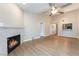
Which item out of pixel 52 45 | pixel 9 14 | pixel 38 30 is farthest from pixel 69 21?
pixel 9 14

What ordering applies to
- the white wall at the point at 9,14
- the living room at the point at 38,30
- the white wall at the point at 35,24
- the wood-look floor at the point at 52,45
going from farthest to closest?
the wood-look floor at the point at 52,45 → the white wall at the point at 35,24 → the living room at the point at 38,30 → the white wall at the point at 9,14

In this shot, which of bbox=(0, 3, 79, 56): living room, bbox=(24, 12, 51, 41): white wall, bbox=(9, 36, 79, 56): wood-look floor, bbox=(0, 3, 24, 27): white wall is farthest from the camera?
bbox=(9, 36, 79, 56): wood-look floor

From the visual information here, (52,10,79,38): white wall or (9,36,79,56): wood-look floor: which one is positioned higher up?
(52,10,79,38): white wall

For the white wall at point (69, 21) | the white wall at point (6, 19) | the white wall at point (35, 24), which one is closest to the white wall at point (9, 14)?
the white wall at point (6, 19)

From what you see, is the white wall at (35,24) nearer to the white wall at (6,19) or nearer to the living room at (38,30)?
the living room at (38,30)

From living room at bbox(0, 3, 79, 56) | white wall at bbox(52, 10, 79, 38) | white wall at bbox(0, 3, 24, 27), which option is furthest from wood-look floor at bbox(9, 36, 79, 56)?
white wall at bbox(0, 3, 24, 27)

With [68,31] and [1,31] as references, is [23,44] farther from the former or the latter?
[68,31]

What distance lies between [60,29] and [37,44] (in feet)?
3.58

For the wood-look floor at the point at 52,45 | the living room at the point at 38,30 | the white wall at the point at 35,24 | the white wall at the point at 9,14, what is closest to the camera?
the white wall at the point at 9,14

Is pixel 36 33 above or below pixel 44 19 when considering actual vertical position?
below

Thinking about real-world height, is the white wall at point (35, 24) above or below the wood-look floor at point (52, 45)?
above

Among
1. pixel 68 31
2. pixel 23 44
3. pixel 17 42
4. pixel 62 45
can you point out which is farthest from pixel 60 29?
pixel 17 42

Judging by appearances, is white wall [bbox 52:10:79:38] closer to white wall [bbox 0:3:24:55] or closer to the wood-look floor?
the wood-look floor

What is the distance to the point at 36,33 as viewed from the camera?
9.44 ft
